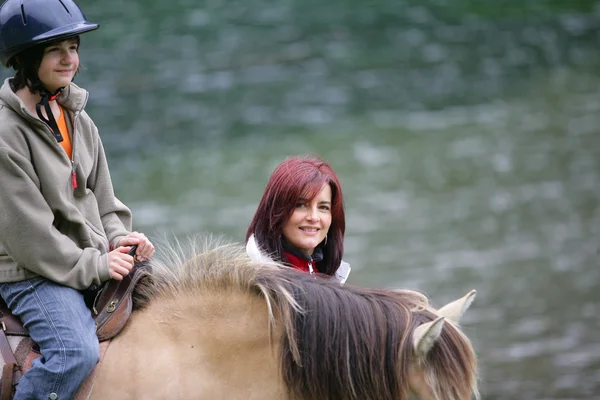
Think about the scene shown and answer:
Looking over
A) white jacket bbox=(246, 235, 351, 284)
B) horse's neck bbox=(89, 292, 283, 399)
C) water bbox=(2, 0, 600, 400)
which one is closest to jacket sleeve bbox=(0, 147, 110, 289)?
horse's neck bbox=(89, 292, 283, 399)

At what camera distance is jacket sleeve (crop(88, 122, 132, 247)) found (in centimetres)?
396

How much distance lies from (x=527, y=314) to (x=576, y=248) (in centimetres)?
215

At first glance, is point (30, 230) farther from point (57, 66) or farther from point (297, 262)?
point (297, 262)

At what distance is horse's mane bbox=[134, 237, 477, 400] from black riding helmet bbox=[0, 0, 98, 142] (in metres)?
1.00

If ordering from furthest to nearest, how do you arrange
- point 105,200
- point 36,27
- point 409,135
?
1. point 409,135
2. point 105,200
3. point 36,27

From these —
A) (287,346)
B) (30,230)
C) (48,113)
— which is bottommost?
(287,346)

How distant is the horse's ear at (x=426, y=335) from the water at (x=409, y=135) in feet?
19.3

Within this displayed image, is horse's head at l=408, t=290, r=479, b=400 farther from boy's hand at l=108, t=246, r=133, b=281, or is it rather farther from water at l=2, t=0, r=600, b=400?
water at l=2, t=0, r=600, b=400

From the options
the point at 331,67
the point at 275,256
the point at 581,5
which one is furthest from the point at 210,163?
the point at 275,256

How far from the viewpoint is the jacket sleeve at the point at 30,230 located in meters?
3.51

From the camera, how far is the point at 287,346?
358cm

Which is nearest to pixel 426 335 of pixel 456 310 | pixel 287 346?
pixel 456 310

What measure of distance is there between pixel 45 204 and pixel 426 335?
146cm

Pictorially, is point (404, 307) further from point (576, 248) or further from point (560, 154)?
point (560, 154)
